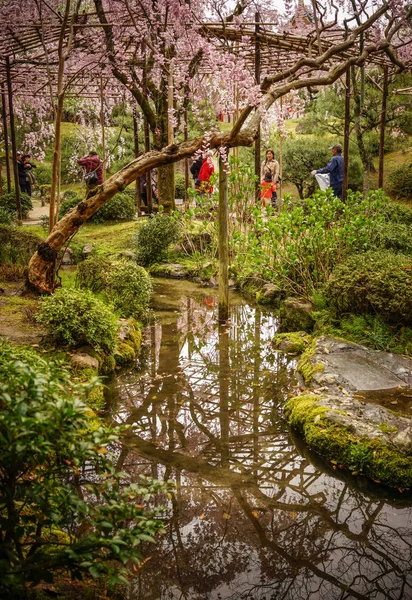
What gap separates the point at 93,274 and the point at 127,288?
59 cm

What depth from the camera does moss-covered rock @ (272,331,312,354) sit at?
718cm

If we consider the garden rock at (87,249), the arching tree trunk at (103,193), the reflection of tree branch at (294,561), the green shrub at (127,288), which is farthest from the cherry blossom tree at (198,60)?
the reflection of tree branch at (294,561)

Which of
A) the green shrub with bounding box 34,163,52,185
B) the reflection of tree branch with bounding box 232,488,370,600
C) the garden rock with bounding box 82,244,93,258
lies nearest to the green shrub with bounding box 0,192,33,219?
the garden rock with bounding box 82,244,93,258

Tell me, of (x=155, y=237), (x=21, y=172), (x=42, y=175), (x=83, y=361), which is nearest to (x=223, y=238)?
(x=83, y=361)

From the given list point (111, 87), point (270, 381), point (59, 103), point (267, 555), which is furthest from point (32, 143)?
point (267, 555)

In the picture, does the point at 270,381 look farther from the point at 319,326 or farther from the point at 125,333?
the point at 125,333

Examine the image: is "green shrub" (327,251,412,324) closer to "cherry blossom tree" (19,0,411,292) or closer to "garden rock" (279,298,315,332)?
"garden rock" (279,298,315,332)

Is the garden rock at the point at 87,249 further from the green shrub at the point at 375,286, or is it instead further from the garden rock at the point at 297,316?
the green shrub at the point at 375,286

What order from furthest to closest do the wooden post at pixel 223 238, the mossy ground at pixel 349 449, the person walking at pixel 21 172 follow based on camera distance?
the person walking at pixel 21 172 → the wooden post at pixel 223 238 → the mossy ground at pixel 349 449

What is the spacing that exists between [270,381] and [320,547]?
2.79 m

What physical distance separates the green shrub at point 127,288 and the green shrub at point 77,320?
146cm

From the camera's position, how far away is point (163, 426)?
518 centimetres

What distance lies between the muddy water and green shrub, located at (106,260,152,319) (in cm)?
148

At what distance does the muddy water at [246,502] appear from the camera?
3.26m
